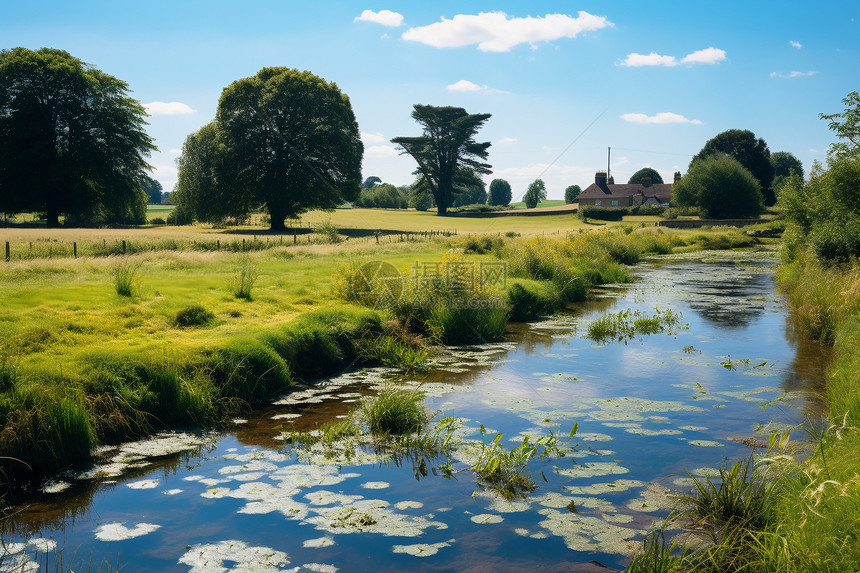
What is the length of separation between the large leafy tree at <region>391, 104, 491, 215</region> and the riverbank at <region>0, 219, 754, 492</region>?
54.5 metres

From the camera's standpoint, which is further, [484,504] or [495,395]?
[495,395]

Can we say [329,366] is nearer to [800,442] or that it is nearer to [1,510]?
[1,510]

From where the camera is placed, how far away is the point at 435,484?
23.9ft

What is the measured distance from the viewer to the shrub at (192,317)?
41.1 ft

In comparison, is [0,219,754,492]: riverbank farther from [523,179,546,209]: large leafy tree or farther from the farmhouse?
[523,179,546,209]: large leafy tree

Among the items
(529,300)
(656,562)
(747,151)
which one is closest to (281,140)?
(529,300)

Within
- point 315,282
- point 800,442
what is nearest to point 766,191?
point 315,282

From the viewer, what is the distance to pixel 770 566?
486cm

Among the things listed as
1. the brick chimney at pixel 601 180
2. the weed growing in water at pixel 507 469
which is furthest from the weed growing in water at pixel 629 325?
the brick chimney at pixel 601 180

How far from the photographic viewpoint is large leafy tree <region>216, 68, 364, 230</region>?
154ft

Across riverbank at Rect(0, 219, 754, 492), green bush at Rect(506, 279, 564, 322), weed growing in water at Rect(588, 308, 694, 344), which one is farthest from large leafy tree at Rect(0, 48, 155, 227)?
weed growing in water at Rect(588, 308, 694, 344)

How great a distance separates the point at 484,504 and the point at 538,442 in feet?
5.23

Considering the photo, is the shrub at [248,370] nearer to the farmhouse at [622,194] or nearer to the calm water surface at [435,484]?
the calm water surface at [435,484]

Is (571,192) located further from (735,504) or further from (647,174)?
(735,504)
